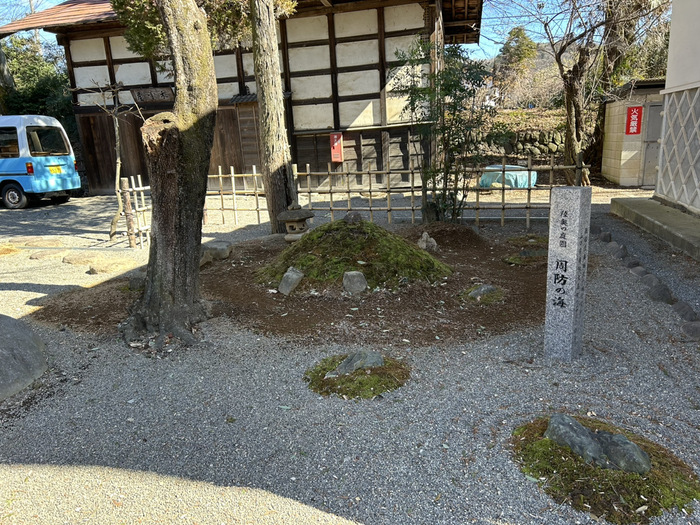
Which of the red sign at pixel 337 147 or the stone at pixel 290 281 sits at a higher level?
the red sign at pixel 337 147

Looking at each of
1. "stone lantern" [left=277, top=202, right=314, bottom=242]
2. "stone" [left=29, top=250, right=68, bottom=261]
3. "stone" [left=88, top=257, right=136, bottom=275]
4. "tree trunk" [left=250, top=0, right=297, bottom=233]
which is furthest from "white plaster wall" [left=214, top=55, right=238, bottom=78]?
"stone" [left=88, top=257, right=136, bottom=275]

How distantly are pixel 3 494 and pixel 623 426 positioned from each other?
11.3 feet

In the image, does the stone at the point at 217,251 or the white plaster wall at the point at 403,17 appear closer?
the stone at the point at 217,251

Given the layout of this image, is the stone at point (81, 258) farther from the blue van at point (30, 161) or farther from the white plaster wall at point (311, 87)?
the white plaster wall at point (311, 87)

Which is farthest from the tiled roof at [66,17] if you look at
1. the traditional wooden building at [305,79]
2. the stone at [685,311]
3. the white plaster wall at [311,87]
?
the stone at [685,311]

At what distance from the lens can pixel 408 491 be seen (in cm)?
260

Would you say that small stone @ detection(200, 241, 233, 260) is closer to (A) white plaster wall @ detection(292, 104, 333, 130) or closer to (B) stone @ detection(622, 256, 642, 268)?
(B) stone @ detection(622, 256, 642, 268)

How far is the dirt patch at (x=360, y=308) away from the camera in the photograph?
4.71 m

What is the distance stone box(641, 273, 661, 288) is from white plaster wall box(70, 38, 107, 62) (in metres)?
14.6

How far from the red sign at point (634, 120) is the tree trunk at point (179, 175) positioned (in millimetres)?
11585

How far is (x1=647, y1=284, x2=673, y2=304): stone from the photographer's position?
5227 mm

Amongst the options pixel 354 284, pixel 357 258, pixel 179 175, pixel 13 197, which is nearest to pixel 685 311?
pixel 354 284

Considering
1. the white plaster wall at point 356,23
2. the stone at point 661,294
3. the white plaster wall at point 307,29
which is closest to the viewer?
the stone at point 661,294

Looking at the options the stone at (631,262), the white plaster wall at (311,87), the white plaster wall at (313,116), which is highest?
the white plaster wall at (311,87)
